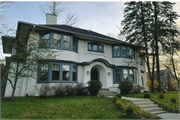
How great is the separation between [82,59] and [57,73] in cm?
309

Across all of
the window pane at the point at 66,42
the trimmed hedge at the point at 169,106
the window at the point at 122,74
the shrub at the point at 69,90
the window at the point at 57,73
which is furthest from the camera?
the window at the point at 122,74

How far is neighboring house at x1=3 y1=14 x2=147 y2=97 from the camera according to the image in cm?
1042

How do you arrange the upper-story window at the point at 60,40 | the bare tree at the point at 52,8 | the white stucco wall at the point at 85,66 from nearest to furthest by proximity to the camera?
the white stucco wall at the point at 85,66 < the upper-story window at the point at 60,40 < the bare tree at the point at 52,8

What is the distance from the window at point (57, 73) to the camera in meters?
10.4

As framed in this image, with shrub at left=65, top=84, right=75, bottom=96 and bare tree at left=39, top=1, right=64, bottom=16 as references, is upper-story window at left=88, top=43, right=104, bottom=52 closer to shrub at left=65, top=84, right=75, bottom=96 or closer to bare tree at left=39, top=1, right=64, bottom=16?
shrub at left=65, top=84, right=75, bottom=96

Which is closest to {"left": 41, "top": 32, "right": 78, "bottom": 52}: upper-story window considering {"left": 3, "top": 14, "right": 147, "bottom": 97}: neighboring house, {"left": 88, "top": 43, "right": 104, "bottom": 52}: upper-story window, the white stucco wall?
{"left": 3, "top": 14, "right": 147, "bottom": 97}: neighboring house

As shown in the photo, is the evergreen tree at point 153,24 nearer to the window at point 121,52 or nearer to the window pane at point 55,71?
the window at point 121,52

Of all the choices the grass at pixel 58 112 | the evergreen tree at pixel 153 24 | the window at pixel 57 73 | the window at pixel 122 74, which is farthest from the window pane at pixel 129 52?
the grass at pixel 58 112

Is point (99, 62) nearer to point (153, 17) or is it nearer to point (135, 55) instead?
point (135, 55)

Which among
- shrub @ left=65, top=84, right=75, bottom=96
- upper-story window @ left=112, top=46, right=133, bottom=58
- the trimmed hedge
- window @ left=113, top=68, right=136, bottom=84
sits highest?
upper-story window @ left=112, top=46, right=133, bottom=58

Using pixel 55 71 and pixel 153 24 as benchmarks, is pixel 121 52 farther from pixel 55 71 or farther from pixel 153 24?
pixel 55 71

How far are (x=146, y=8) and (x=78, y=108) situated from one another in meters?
17.0

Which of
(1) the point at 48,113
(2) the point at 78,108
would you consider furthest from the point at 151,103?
(1) the point at 48,113

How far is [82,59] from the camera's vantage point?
12.8 meters
